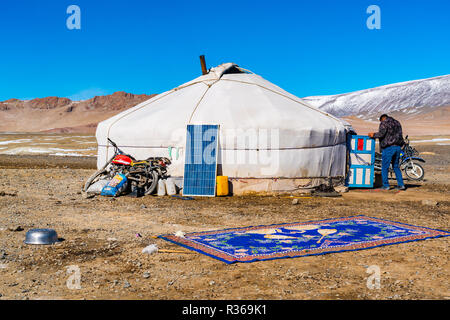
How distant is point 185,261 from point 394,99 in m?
140

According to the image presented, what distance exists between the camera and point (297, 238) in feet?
15.9

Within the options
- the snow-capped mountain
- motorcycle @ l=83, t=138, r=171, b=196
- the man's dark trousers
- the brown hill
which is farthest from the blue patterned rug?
the brown hill

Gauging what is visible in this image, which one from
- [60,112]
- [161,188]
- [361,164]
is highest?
[60,112]

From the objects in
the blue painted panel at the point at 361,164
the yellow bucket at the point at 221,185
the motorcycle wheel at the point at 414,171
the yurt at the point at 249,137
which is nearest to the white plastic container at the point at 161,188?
the yurt at the point at 249,137

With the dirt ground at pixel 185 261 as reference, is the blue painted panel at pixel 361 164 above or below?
above

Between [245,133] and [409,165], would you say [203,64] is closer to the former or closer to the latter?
[245,133]

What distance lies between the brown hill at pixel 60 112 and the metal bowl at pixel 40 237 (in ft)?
373

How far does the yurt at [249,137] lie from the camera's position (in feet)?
27.9

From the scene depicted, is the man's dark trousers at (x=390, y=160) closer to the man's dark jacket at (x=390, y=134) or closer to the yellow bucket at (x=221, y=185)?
the man's dark jacket at (x=390, y=134)

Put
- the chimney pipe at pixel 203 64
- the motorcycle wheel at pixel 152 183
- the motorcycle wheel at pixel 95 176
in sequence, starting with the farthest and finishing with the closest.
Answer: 1. the chimney pipe at pixel 203 64
2. the motorcycle wheel at pixel 95 176
3. the motorcycle wheel at pixel 152 183

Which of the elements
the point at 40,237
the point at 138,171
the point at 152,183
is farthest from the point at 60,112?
the point at 40,237

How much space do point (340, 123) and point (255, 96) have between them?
1860 mm

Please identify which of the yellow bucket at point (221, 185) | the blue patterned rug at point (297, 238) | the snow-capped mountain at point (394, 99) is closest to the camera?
the blue patterned rug at point (297, 238)

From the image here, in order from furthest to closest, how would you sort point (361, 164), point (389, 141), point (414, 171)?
point (414, 171) → point (361, 164) → point (389, 141)
